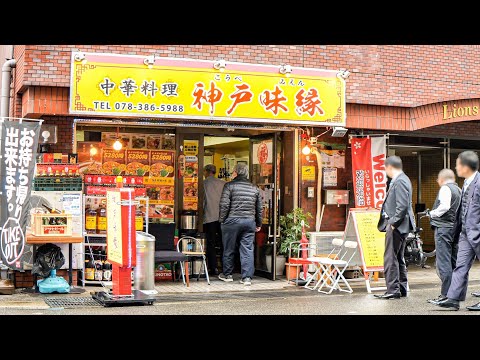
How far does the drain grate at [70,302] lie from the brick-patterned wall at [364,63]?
141 inches

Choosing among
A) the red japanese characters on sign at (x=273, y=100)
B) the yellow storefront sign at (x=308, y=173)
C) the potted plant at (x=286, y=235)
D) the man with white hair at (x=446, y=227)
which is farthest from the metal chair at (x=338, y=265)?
the red japanese characters on sign at (x=273, y=100)

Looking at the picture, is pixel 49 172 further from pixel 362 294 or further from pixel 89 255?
pixel 362 294

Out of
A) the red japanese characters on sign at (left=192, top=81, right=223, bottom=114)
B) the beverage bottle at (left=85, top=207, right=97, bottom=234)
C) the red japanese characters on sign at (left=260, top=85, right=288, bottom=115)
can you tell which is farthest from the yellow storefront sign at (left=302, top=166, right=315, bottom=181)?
the beverage bottle at (left=85, top=207, right=97, bottom=234)

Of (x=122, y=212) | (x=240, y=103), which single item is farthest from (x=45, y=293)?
(x=240, y=103)

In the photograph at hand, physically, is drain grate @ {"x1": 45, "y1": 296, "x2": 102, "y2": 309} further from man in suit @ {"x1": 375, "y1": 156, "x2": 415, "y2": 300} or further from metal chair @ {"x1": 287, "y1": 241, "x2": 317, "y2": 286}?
man in suit @ {"x1": 375, "y1": 156, "x2": 415, "y2": 300}

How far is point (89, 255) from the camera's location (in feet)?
41.6

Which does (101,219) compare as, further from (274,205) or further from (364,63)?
(364,63)

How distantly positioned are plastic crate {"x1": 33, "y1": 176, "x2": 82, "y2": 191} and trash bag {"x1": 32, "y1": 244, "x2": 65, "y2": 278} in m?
1.08

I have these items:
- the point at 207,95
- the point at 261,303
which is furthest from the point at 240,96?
the point at 261,303

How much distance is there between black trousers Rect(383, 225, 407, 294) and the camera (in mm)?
10977

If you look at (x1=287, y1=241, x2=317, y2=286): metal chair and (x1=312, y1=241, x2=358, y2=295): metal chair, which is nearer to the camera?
(x1=312, y1=241, x2=358, y2=295): metal chair

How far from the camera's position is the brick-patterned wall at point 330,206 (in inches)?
572

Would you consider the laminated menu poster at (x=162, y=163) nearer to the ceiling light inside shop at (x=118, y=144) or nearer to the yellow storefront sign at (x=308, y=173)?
the ceiling light inside shop at (x=118, y=144)

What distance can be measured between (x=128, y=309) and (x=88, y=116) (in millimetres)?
4209
